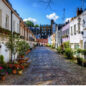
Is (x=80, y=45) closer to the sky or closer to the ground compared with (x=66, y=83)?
closer to the sky

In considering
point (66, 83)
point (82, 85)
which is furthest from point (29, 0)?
point (82, 85)

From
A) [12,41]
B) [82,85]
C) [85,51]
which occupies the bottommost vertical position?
[82,85]

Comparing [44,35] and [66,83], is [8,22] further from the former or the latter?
[44,35]

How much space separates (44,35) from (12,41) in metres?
74.4

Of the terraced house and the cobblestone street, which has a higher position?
the terraced house

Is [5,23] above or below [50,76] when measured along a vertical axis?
above

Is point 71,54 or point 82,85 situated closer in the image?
point 82,85

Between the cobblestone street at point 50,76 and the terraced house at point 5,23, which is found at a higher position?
the terraced house at point 5,23

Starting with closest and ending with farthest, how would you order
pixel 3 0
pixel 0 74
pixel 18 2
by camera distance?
pixel 18 2, pixel 0 74, pixel 3 0

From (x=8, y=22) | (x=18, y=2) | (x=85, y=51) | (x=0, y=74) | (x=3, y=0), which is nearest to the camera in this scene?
(x=18, y=2)

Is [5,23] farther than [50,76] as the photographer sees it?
Yes

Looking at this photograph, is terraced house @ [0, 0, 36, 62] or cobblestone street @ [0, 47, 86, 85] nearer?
cobblestone street @ [0, 47, 86, 85]

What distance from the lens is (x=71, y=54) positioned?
15.1 meters

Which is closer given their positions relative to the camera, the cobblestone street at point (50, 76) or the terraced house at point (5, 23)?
the cobblestone street at point (50, 76)
